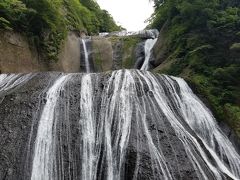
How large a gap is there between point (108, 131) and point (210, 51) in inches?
280

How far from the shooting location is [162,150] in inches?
299

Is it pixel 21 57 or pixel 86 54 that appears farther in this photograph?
pixel 86 54

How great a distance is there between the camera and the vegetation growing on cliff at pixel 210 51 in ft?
39.0

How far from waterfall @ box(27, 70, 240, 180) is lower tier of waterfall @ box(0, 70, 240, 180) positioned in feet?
0.06

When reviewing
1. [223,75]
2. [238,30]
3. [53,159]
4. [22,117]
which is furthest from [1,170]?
[238,30]

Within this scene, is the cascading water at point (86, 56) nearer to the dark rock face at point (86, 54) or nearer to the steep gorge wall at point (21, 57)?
the dark rock face at point (86, 54)

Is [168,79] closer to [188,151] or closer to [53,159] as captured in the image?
[188,151]

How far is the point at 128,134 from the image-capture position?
25.9ft

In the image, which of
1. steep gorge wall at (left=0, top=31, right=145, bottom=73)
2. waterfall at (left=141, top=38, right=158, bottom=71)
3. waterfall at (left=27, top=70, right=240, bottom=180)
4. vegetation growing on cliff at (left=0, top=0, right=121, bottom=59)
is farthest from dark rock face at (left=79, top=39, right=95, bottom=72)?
waterfall at (left=27, top=70, right=240, bottom=180)

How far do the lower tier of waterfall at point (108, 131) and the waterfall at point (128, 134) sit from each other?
0.02m

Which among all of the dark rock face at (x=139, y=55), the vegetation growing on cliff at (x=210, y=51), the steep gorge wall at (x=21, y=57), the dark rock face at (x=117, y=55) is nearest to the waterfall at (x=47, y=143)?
the steep gorge wall at (x=21, y=57)

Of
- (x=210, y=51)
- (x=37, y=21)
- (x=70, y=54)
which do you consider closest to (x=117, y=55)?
(x=70, y=54)

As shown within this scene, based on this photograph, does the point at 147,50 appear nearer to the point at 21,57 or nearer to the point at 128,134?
the point at 21,57

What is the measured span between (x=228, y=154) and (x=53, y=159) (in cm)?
410
